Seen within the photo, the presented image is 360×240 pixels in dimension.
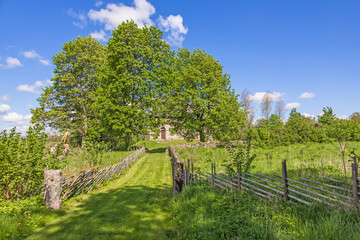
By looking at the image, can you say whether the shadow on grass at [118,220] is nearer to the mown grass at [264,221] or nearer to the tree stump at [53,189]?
the tree stump at [53,189]

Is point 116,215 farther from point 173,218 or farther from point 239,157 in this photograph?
point 239,157

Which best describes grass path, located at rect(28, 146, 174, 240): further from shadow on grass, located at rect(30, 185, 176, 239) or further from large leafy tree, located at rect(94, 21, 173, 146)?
large leafy tree, located at rect(94, 21, 173, 146)

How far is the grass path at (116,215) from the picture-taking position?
6.12m

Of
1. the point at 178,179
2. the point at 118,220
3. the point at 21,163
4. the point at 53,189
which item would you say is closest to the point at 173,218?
the point at 118,220

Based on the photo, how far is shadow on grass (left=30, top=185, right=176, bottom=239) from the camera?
239 inches

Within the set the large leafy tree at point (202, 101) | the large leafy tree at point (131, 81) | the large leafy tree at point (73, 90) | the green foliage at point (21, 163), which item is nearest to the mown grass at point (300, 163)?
the green foliage at point (21, 163)

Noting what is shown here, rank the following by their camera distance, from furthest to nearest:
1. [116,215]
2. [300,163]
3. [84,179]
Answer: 1. [84,179]
2. [300,163]
3. [116,215]

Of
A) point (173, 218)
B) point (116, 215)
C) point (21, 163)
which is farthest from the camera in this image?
point (21, 163)

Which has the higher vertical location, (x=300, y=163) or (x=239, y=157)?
(x=239, y=157)

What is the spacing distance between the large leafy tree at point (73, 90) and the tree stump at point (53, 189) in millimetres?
17556

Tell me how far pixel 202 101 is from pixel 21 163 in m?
21.7

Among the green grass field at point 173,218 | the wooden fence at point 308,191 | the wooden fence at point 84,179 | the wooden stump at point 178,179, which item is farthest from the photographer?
the wooden fence at point 84,179

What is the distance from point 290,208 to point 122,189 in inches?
373

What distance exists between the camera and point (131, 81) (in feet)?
77.8
